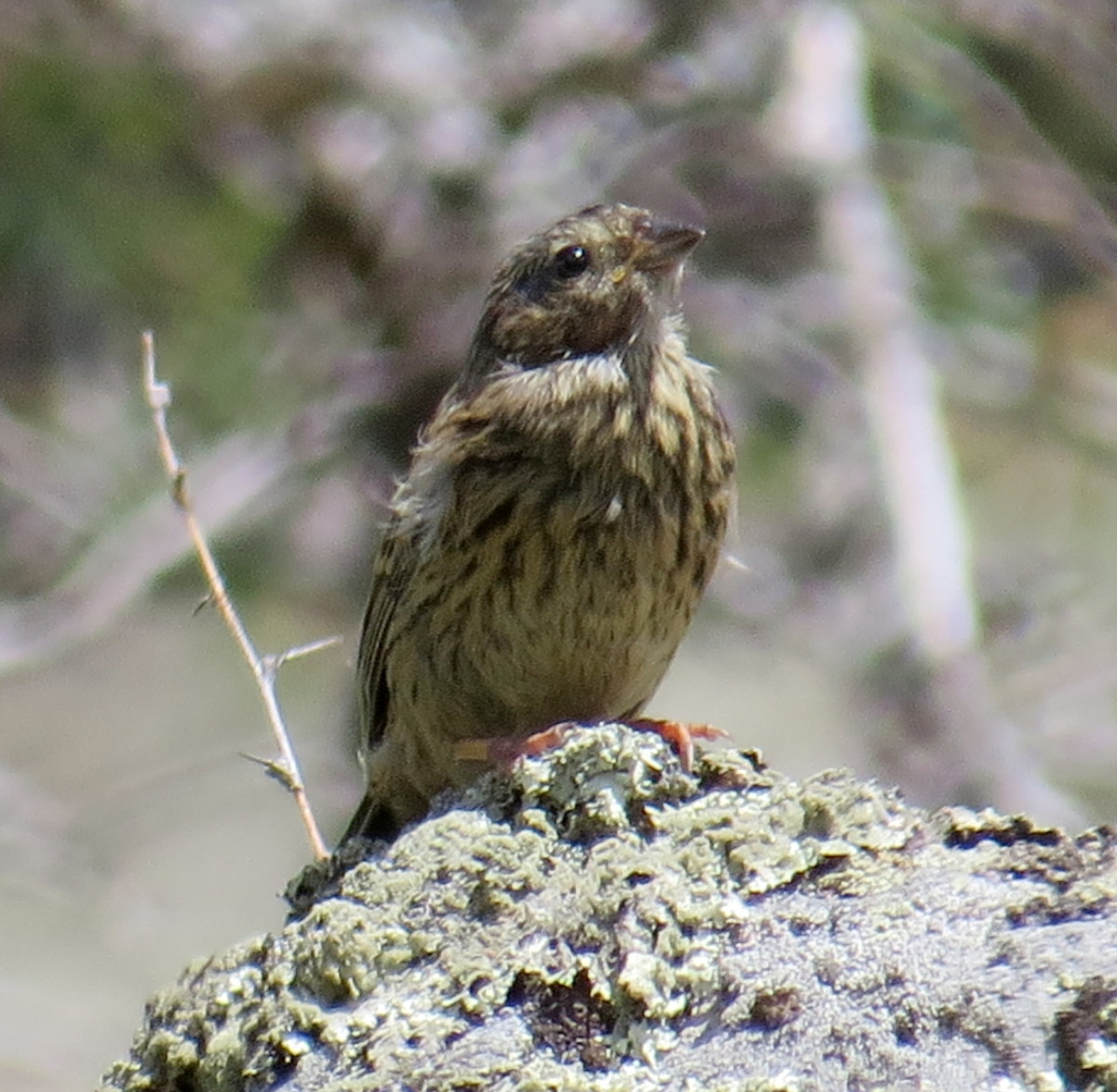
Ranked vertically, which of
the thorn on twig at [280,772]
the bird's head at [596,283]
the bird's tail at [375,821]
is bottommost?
the thorn on twig at [280,772]

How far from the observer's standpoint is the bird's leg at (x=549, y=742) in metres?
3.52

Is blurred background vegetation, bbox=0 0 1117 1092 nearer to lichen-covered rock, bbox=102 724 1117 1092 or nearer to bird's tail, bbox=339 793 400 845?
bird's tail, bbox=339 793 400 845

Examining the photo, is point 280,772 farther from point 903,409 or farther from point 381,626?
point 903,409

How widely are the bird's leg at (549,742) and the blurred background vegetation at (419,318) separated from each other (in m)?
2.43

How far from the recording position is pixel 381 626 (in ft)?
16.3

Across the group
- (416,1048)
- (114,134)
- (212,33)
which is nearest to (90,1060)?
(114,134)

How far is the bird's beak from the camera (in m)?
4.87

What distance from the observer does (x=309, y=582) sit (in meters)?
7.89

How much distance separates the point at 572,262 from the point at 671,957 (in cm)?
231

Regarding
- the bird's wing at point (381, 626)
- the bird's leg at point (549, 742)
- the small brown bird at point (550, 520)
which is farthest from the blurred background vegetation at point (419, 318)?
the bird's leg at point (549, 742)

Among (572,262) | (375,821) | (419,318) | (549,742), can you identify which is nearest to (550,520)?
(549,742)

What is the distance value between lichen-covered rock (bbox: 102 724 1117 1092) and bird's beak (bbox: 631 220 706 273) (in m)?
1.77

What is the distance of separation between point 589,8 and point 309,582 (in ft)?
7.39

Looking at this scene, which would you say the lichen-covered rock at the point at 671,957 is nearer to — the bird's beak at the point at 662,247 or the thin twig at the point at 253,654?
the thin twig at the point at 253,654
